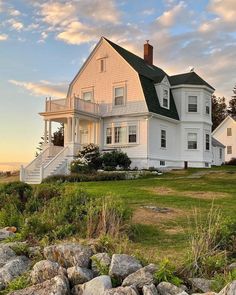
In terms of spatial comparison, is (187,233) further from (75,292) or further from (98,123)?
(98,123)

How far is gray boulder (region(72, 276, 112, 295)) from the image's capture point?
5324mm

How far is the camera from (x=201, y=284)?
5406 mm

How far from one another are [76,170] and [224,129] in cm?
3192

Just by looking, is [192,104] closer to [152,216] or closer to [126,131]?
[126,131]

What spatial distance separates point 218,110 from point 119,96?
128 feet

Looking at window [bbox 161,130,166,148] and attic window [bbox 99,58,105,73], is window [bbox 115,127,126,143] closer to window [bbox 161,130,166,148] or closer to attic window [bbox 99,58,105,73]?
window [bbox 161,130,166,148]

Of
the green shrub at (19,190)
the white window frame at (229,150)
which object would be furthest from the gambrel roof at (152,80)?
the white window frame at (229,150)

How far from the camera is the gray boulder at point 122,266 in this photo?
5.67 m

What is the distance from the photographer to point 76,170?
25.5m

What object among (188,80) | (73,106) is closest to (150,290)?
(73,106)

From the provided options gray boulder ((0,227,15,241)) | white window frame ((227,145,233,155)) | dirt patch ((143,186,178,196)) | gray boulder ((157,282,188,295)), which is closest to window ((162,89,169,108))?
dirt patch ((143,186,178,196))

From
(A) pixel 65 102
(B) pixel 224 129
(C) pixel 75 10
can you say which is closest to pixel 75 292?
(C) pixel 75 10

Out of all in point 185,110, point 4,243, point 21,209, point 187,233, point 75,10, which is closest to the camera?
point 4,243

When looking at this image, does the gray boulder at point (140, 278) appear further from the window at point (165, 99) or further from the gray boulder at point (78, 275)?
the window at point (165, 99)
